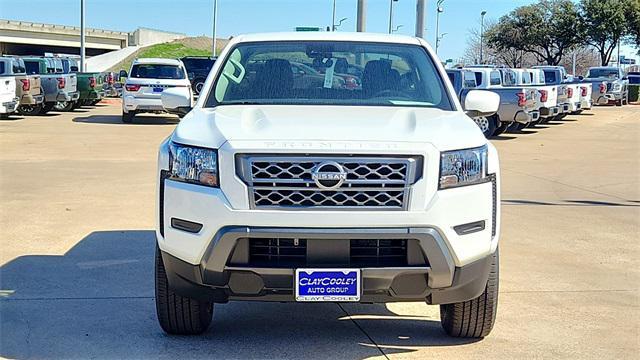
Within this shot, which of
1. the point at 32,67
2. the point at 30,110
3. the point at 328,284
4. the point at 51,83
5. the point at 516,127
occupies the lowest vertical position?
the point at 516,127

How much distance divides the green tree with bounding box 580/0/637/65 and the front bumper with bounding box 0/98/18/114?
4542cm

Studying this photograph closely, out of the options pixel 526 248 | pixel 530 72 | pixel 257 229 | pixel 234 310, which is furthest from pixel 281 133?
pixel 530 72

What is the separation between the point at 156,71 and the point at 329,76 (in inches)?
727

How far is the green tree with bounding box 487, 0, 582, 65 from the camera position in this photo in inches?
2402

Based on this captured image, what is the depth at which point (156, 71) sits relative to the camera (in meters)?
23.7

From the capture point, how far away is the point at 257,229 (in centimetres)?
438

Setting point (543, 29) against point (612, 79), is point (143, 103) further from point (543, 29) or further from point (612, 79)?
point (543, 29)

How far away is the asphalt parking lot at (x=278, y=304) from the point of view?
518cm

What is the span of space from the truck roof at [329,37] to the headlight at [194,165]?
1.76m

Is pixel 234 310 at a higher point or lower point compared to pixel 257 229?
lower

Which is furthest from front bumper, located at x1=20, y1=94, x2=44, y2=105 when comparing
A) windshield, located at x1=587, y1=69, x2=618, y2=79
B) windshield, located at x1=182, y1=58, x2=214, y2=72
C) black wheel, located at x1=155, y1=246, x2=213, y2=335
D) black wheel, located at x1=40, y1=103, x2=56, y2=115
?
windshield, located at x1=587, y1=69, x2=618, y2=79

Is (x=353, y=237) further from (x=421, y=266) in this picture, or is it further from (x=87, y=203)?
(x=87, y=203)

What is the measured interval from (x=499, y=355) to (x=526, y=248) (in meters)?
3.40

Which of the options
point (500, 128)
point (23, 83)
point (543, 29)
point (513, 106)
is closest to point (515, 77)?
point (500, 128)
